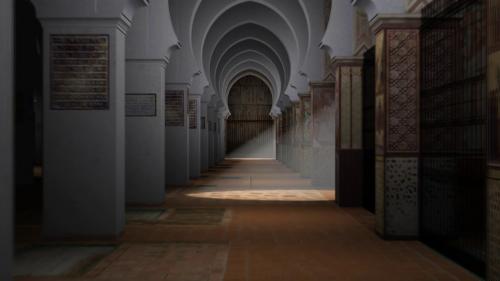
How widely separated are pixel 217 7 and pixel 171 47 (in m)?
8.31

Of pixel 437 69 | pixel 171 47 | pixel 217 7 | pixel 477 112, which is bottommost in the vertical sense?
pixel 477 112

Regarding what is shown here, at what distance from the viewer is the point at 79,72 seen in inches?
302

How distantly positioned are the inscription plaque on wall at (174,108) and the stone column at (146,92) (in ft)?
13.2

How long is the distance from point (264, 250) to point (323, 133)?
9.23 m

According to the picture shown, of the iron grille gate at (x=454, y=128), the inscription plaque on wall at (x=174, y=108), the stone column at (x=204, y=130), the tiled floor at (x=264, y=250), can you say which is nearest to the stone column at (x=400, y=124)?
the iron grille gate at (x=454, y=128)

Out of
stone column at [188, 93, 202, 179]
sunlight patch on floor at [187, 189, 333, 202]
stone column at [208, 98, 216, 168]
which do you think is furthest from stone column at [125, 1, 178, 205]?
stone column at [208, 98, 216, 168]

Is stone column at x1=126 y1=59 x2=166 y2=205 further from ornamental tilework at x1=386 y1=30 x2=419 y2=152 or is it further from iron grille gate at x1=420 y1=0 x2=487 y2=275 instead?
iron grille gate at x1=420 y1=0 x2=487 y2=275

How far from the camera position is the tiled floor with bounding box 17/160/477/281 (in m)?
5.78

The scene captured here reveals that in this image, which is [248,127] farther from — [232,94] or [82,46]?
[82,46]

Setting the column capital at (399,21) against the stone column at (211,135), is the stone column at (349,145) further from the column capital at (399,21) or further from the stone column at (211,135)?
the stone column at (211,135)

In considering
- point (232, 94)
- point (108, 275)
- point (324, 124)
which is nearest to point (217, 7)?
point (324, 124)

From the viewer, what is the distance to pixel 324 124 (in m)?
15.9

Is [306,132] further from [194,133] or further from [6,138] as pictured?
[6,138]

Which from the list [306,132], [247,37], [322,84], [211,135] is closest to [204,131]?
[211,135]
